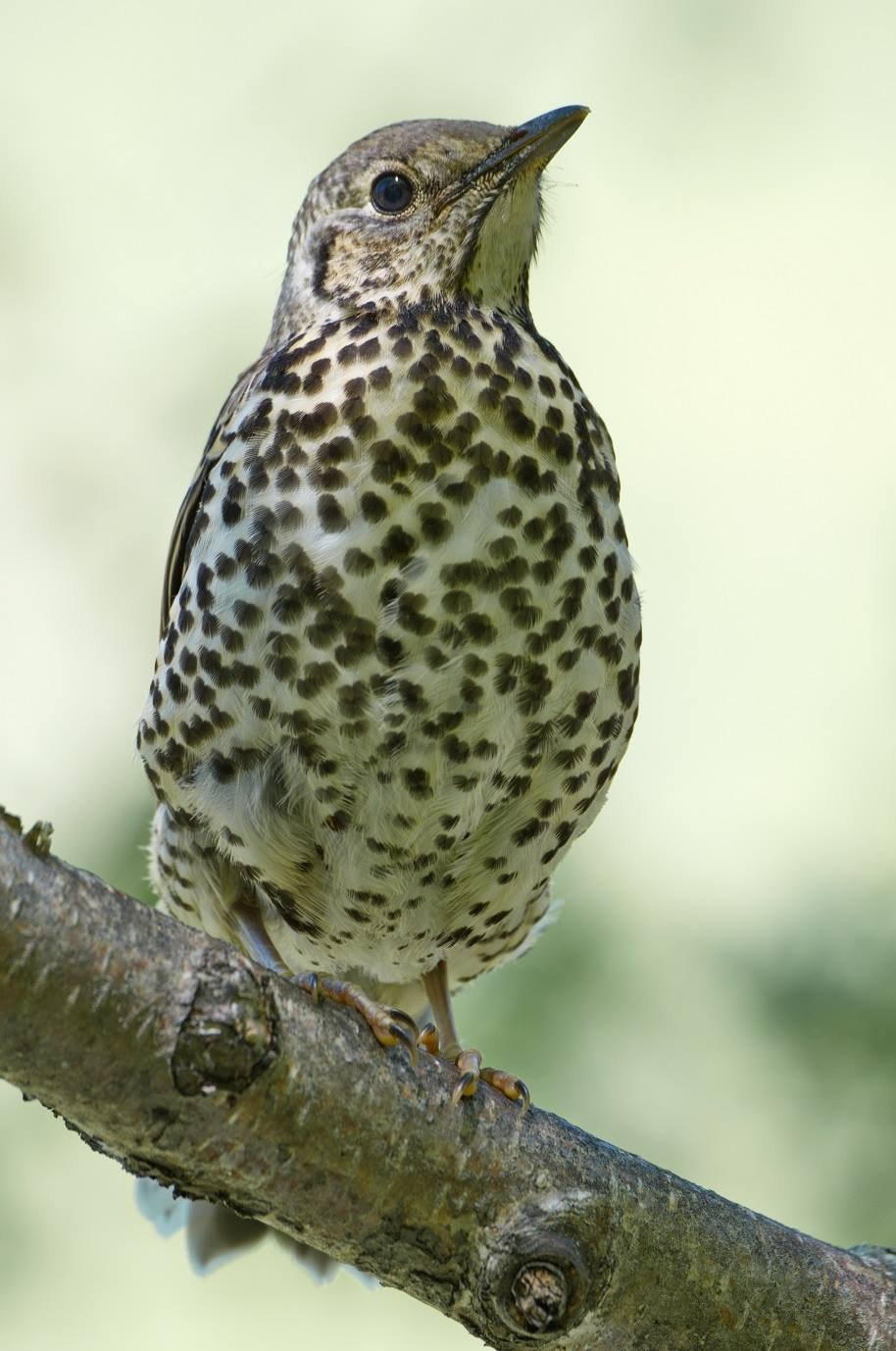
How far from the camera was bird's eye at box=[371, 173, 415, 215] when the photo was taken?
4.82 meters

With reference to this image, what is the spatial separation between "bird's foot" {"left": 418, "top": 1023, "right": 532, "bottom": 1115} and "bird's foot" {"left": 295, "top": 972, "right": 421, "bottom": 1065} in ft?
0.36

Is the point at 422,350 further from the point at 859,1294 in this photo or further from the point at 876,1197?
the point at 876,1197

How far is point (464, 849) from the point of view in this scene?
4.52 meters

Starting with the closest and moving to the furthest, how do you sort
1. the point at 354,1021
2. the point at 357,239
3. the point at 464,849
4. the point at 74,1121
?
the point at 74,1121
the point at 354,1021
the point at 464,849
the point at 357,239

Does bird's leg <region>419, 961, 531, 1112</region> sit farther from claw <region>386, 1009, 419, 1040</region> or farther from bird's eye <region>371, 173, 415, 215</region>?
bird's eye <region>371, 173, 415, 215</region>

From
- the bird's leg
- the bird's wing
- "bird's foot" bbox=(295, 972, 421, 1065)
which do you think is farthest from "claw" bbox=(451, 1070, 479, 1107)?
the bird's wing

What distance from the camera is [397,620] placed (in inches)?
162

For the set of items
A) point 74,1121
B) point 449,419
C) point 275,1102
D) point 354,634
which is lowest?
point 74,1121

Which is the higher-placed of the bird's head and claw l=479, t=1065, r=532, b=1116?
the bird's head

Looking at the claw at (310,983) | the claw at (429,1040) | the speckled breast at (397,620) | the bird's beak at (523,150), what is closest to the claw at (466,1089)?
the claw at (310,983)

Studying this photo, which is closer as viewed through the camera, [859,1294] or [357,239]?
[859,1294]

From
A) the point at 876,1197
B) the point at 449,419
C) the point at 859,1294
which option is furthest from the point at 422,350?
the point at 876,1197

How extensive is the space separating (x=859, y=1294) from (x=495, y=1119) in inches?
34.5

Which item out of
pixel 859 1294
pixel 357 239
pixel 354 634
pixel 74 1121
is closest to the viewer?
pixel 74 1121
